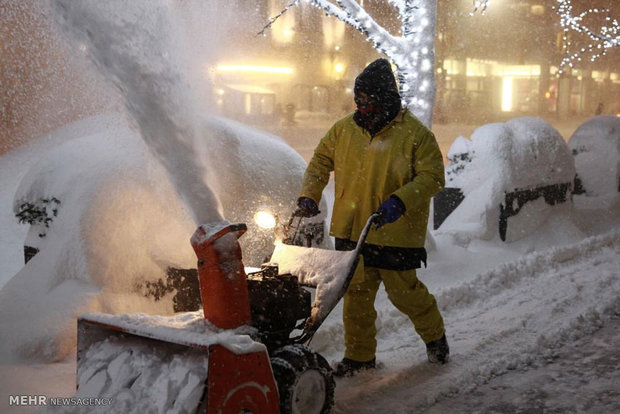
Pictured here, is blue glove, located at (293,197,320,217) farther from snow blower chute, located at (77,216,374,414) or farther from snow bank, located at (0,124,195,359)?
snow bank, located at (0,124,195,359)

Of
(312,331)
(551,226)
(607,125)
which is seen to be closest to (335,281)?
(312,331)

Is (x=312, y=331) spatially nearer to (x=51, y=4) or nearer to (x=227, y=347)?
(x=227, y=347)

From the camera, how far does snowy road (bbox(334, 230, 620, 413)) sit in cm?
359

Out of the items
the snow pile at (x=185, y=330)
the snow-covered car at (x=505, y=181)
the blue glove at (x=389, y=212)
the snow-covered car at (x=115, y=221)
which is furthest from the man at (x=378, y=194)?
the snow-covered car at (x=505, y=181)

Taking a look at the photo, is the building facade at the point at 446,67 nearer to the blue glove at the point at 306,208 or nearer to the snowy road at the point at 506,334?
the snowy road at the point at 506,334

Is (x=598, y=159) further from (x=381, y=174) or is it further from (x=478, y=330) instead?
(x=381, y=174)

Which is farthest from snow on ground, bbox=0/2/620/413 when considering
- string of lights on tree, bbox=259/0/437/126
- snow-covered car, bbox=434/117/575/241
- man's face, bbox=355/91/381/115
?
string of lights on tree, bbox=259/0/437/126

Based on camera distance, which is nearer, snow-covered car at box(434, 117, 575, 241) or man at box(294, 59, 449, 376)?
man at box(294, 59, 449, 376)

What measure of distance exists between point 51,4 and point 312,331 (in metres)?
2.79

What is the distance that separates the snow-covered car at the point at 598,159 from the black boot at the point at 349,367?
6.78 metres

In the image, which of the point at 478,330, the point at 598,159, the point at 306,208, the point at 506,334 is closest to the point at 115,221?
the point at 306,208

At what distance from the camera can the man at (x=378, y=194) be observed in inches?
149

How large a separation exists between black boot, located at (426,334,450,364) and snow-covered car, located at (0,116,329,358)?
54.7 inches

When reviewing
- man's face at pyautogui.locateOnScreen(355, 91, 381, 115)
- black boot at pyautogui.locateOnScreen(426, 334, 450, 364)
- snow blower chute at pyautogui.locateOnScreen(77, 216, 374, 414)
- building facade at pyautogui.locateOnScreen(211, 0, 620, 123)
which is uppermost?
building facade at pyautogui.locateOnScreen(211, 0, 620, 123)
